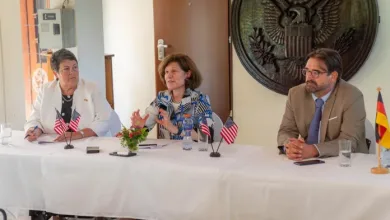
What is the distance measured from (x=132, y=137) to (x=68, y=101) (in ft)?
2.98

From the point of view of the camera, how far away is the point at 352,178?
6.97 ft

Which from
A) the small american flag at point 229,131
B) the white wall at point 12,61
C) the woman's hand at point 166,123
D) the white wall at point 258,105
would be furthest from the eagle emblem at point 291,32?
the white wall at point 12,61

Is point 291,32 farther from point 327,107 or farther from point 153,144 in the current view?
point 153,144

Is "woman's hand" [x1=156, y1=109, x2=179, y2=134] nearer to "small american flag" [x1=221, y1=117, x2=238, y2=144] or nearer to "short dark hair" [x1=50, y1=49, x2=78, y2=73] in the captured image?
"small american flag" [x1=221, y1=117, x2=238, y2=144]

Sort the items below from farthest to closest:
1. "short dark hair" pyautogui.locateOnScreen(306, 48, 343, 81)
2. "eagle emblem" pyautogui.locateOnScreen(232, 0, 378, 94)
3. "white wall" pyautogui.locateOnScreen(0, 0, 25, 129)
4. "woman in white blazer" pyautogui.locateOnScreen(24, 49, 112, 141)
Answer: "white wall" pyautogui.locateOnScreen(0, 0, 25, 129)
"eagle emblem" pyautogui.locateOnScreen(232, 0, 378, 94)
"woman in white blazer" pyautogui.locateOnScreen(24, 49, 112, 141)
"short dark hair" pyautogui.locateOnScreen(306, 48, 343, 81)


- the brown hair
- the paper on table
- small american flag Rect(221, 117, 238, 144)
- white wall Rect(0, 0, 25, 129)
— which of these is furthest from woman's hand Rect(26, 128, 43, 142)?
white wall Rect(0, 0, 25, 129)

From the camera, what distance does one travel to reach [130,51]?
6.39 m

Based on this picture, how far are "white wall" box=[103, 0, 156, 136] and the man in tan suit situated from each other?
3.25 metres

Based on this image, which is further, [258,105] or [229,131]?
[258,105]

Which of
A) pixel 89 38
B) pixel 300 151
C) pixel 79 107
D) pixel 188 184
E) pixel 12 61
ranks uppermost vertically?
pixel 89 38

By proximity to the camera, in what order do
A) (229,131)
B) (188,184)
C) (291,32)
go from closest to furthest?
(188,184)
(229,131)
(291,32)

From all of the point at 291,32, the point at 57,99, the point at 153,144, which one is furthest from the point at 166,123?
the point at 291,32

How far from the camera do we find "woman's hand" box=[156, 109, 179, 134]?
3150 mm

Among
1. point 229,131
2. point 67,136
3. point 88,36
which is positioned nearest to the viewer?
point 229,131
